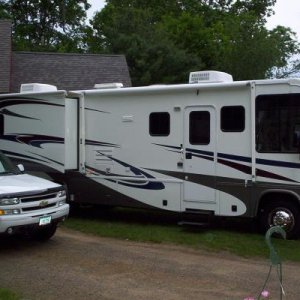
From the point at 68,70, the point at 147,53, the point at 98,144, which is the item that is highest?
the point at 147,53

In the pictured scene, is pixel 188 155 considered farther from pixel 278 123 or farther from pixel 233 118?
pixel 278 123

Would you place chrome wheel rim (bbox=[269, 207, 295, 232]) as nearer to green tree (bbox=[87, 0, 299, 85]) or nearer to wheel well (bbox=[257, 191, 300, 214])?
wheel well (bbox=[257, 191, 300, 214])

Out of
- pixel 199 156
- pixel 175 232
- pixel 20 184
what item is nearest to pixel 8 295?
pixel 20 184

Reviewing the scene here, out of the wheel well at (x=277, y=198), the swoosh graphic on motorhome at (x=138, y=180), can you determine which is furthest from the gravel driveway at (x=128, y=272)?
the swoosh graphic on motorhome at (x=138, y=180)

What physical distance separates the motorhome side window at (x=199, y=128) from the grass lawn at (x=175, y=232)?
1.70 metres

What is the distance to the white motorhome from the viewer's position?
391 inches

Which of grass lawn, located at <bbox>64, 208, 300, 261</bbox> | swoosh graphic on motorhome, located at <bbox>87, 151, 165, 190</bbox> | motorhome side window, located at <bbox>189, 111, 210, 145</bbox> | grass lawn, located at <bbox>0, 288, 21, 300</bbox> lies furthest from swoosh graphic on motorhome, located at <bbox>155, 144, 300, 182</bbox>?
grass lawn, located at <bbox>0, 288, 21, 300</bbox>

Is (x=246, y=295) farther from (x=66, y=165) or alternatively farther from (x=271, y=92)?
(x=66, y=165)

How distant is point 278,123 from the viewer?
9898 mm

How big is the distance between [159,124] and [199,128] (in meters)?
0.88

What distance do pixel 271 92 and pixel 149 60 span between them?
2497 centimetres

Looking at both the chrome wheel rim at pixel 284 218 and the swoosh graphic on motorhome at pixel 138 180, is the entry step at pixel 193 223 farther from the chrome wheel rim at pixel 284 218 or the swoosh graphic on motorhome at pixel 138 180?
the chrome wheel rim at pixel 284 218

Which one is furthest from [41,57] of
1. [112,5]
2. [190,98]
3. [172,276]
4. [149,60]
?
[112,5]

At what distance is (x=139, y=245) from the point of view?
9641mm
